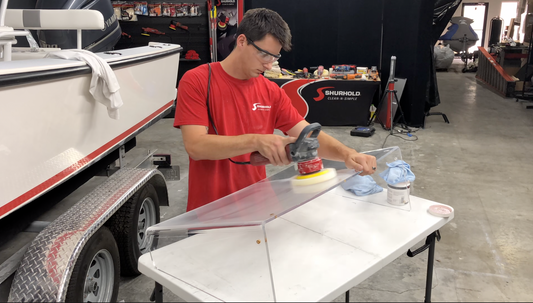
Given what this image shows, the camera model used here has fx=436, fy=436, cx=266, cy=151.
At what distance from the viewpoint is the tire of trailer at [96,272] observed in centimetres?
185

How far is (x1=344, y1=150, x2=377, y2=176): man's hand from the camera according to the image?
1.72m

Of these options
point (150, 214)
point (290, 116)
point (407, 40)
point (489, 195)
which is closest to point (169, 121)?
point (407, 40)

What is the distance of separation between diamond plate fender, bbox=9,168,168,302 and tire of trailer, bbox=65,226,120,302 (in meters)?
0.06

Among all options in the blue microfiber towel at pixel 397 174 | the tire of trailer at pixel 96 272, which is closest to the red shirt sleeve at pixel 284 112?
the blue microfiber towel at pixel 397 174

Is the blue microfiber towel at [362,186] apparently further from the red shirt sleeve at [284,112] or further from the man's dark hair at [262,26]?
the man's dark hair at [262,26]

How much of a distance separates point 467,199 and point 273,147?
9.97 feet

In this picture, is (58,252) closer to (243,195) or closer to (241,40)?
(243,195)

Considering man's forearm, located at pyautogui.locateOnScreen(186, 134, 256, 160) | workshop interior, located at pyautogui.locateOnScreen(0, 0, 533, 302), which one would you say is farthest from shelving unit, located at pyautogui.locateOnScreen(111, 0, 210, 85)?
man's forearm, located at pyautogui.locateOnScreen(186, 134, 256, 160)

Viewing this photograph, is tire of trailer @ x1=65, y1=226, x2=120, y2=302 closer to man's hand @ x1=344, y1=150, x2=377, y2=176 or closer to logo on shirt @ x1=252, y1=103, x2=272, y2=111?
logo on shirt @ x1=252, y1=103, x2=272, y2=111

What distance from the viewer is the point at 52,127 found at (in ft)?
7.21

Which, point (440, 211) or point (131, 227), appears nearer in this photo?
point (440, 211)

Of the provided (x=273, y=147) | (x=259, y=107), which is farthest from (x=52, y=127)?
(x=273, y=147)

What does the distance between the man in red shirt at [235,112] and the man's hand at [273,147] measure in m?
0.03

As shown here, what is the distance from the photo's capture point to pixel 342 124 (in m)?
6.59
